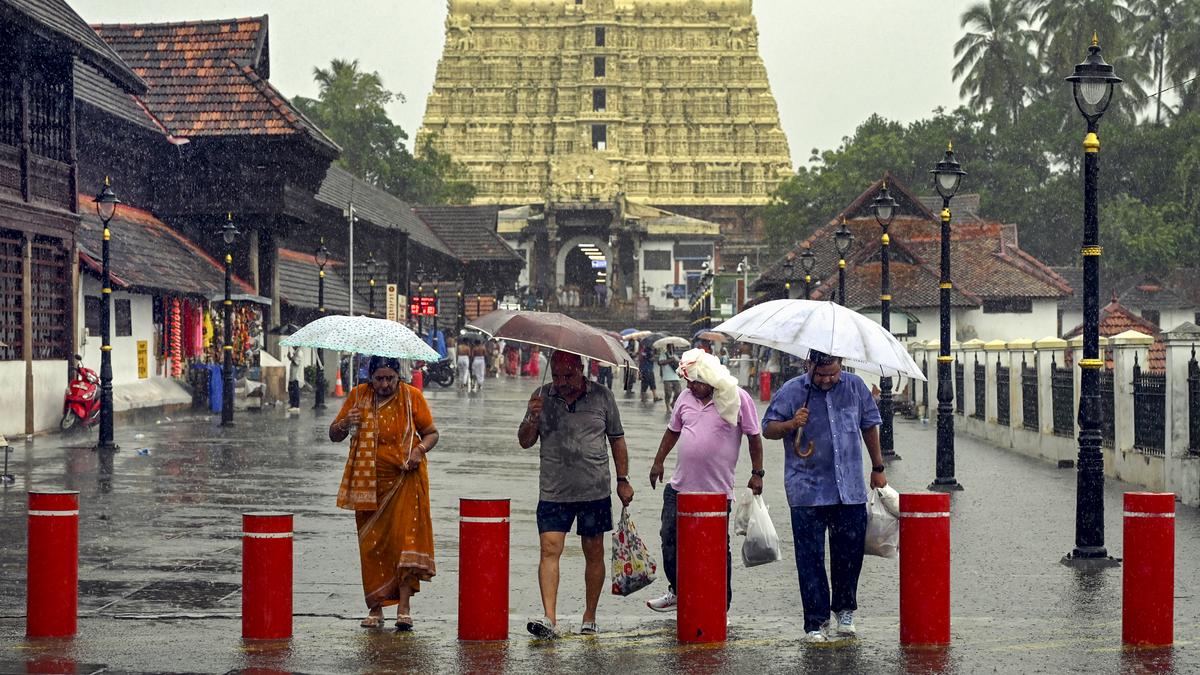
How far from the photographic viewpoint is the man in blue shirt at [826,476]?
9.58 m

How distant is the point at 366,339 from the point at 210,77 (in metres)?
33.7

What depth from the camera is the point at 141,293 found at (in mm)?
35000

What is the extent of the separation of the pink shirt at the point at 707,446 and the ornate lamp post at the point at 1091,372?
3893 mm

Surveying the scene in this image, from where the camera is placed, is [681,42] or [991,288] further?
[681,42]

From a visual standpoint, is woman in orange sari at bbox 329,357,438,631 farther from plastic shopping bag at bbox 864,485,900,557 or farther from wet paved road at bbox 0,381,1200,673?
plastic shopping bag at bbox 864,485,900,557

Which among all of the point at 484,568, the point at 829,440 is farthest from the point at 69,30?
the point at 829,440

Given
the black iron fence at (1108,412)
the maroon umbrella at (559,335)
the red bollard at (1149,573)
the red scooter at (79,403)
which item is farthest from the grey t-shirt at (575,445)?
the red scooter at (79,403)

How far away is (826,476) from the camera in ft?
31.5

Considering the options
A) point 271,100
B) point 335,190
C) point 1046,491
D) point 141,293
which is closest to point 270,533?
point 1046,491

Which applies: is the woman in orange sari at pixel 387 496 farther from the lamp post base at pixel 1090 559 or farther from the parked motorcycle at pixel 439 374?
the parked motorcycle at pixel 439 374

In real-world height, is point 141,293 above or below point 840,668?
above

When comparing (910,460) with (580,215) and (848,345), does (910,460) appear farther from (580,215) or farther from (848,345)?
(580,215)

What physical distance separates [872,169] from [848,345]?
78.9 m

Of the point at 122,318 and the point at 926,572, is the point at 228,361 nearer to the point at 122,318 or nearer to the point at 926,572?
the point at 122,318
